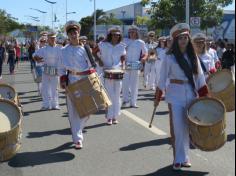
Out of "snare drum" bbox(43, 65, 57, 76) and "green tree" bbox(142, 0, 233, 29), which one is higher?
"green tree" bbox(142, 0, 233, 29)

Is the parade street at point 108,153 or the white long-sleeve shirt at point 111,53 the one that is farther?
the white long-sleeve shirt at point 111,53

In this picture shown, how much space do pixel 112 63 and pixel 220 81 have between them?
3093mm

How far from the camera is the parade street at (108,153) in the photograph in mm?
7352

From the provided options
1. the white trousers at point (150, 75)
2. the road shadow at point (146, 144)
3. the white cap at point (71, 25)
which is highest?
the white cap at point (71, 25)

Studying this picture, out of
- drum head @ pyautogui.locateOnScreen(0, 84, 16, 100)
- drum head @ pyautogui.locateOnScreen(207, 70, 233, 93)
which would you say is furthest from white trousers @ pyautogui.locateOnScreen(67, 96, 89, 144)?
drum head @ pyautogui.locateOnScreen(207, 70, 233, 93)

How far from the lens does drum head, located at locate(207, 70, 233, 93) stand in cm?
844

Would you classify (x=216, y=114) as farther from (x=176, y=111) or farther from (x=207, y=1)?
(x=207, y=1)

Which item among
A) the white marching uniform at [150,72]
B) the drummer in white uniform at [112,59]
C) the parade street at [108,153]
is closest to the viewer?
the parade street at [108,153]

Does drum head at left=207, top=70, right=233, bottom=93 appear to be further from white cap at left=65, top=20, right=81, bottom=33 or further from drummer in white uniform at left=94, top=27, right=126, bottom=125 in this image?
drummer in white uniform at left=94, top=27, right=126, bottom=125

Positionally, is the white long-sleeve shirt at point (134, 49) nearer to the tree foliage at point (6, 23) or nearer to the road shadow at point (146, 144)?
the road shadow at point (146, 144)

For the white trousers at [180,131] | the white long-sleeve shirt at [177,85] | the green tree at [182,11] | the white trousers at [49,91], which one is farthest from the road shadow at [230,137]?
the green tree at [182,11]

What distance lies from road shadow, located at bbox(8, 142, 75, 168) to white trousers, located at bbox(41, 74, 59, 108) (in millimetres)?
5207

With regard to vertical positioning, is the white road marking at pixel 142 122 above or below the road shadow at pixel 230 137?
below

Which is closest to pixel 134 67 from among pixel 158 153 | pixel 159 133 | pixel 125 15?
pixel 159 133
